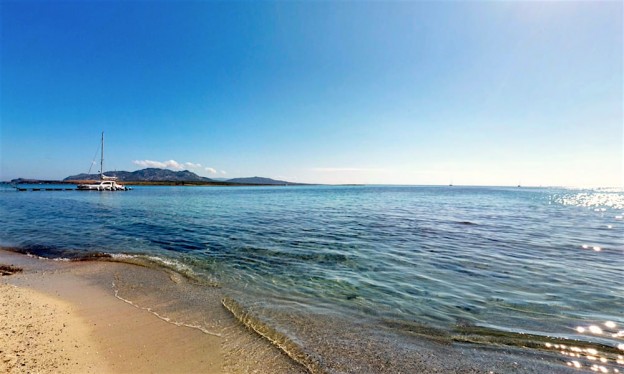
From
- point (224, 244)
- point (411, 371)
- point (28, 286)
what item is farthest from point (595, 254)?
point (28, 286)

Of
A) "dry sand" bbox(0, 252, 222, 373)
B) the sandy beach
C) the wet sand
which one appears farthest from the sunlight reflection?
"dry sand" bbox(0, 252, 222, 373)

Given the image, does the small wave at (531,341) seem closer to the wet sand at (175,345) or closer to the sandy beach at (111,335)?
the wet sand at (175,345)

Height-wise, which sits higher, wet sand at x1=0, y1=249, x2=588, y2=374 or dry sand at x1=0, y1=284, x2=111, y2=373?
dry sand at x1=0, y1=284, x2=111, y2=373

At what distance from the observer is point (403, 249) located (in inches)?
611

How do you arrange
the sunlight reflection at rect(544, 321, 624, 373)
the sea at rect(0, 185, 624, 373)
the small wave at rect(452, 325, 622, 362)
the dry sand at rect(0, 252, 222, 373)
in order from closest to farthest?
1. the dry sand at rect(0, 252, 222, 373)
2. the sunlight reflection at rect(544, 321, 624, 373)
3. the small wave at rect(452, 325, 622, 362)
4. the sea at rect(0, 185, 624, 373)

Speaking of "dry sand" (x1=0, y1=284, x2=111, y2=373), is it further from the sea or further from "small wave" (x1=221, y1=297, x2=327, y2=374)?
the sea

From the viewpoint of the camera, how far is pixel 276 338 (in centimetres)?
647

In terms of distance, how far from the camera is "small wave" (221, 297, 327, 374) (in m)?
5.57

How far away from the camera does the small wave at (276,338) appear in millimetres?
5570

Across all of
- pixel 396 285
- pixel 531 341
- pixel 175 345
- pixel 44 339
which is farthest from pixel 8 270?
pixel 531 341

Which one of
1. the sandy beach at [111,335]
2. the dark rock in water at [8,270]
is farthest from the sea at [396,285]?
the dark rock in water at [8,270]

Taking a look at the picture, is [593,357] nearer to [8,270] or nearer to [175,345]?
[175,345]

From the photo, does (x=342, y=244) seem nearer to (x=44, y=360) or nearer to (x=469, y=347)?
(x=469, y=347)

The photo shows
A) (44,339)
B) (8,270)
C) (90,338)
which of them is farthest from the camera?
(8,270)
